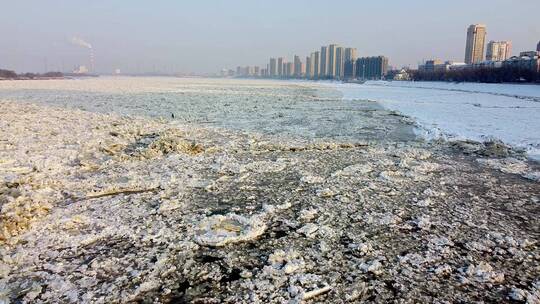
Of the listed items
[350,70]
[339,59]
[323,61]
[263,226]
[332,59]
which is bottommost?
[263,226]

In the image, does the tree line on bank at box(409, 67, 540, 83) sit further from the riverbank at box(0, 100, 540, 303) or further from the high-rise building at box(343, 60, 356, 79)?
the high-rise building at box(343, 60, 356, 79)

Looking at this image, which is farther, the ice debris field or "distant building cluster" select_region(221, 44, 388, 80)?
"distant building cluster" select_region(221, 44, 388, 80)

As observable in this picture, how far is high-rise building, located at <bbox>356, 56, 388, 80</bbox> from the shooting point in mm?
137125

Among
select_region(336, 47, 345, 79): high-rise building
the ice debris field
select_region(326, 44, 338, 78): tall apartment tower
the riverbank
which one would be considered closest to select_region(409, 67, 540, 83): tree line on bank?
the ice debris field

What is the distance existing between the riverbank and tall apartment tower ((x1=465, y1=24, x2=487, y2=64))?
571 feet

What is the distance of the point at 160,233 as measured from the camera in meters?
3.13

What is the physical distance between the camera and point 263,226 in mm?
3311

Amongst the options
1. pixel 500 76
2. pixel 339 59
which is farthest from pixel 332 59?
pixel 500 76

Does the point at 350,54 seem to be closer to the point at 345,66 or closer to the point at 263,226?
the point at 345,66

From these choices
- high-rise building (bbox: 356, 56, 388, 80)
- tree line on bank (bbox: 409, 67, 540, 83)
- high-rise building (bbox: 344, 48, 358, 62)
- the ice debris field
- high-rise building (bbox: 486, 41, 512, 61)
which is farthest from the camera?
high-rise building (bbox: 344, 48, 358, 62)

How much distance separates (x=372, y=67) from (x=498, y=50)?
59649 millimetres

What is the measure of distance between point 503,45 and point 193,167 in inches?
7352

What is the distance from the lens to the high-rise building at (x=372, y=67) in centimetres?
→ 13712

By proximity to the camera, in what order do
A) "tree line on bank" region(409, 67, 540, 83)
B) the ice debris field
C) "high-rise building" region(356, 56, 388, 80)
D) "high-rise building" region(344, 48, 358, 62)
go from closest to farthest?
the ice debris field → "tree line on bank" region(409, 67, 540, 83) → "high-rise building" region(356, 56, 388, 80) → "high-rise building" region(344, 48, 358, 62)
